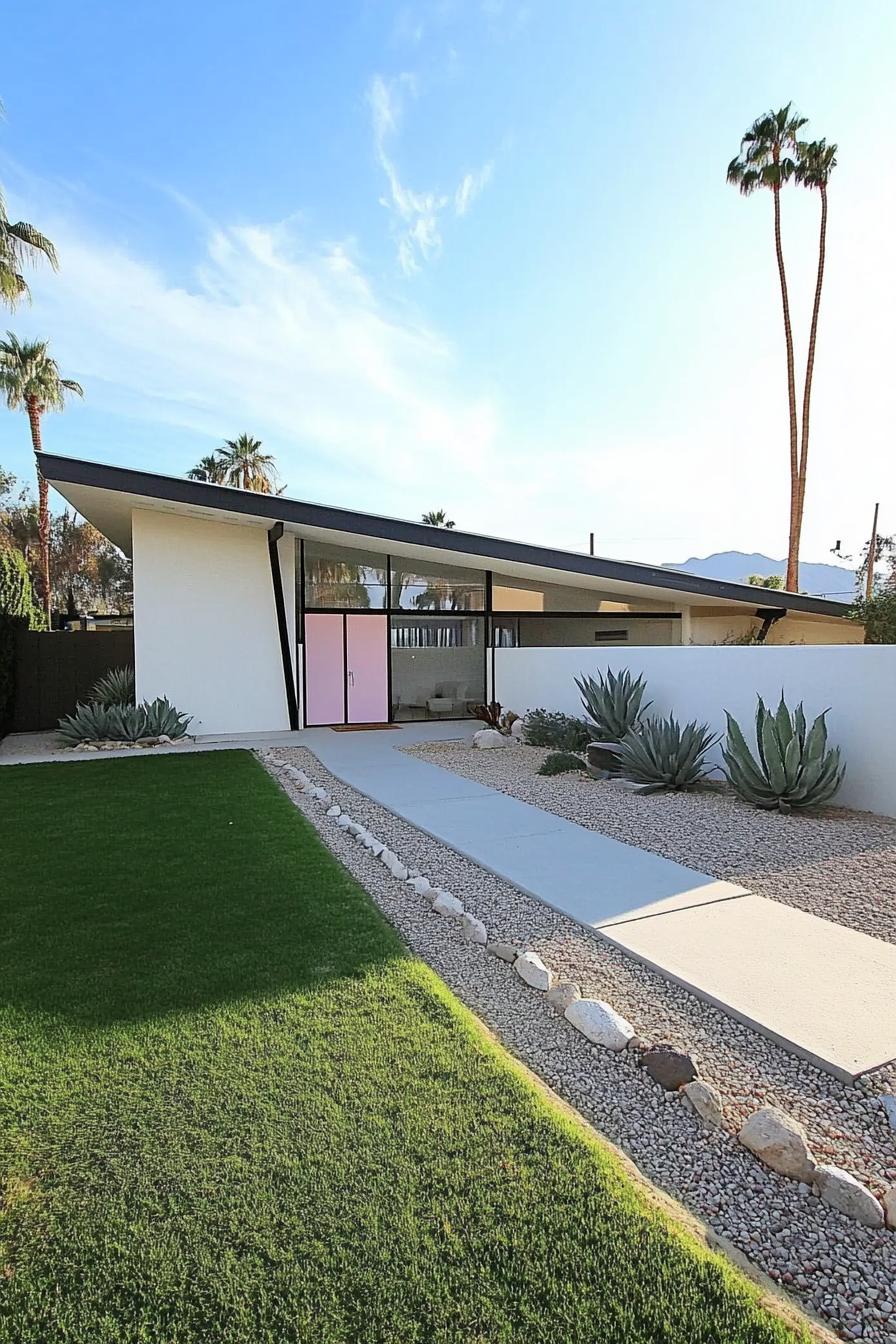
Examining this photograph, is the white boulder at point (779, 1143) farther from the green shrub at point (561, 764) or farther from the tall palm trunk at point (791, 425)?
the tall palm trunk at point (791, 425)

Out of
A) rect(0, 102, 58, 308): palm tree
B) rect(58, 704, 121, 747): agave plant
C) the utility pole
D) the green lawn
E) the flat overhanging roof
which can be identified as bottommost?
the green lawn

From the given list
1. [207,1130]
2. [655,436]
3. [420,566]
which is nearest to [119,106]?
[420,566]

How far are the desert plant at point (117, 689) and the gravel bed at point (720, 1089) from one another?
10183mm

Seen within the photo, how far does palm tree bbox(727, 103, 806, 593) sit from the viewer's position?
22641 millimetres

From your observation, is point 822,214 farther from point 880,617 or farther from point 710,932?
point 710,932

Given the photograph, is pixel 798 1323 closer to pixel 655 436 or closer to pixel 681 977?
pixel 681 977

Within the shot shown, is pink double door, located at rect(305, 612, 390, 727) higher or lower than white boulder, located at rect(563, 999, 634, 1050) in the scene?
higher

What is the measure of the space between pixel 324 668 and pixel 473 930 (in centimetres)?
1070

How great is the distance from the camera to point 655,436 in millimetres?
17125

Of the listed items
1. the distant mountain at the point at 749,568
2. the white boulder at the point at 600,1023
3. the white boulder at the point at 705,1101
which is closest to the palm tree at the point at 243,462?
the white boulder at the point at 600,1023

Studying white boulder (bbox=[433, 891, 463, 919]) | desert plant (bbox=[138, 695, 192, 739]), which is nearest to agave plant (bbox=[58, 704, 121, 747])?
desert plant (bbox=[138, 695, 192, 739])

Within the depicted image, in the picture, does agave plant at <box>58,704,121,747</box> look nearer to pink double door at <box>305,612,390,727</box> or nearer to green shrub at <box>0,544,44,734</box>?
green shrub at <box>0,544,44,734</box>

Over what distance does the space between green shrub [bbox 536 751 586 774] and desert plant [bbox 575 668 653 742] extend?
56 centimetres

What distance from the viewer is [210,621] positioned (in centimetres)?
1315
